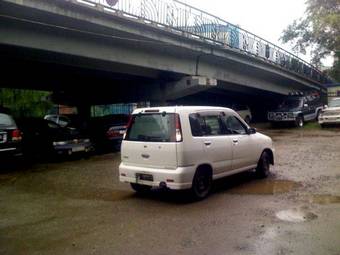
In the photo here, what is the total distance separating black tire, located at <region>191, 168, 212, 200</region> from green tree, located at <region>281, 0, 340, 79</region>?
18930mm

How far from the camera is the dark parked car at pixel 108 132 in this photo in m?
16.0

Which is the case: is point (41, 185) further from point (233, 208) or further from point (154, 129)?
point (233, 208)

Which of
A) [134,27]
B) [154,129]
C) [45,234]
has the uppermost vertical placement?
[134,27]

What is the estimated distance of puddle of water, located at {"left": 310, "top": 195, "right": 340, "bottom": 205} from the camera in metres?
7.13

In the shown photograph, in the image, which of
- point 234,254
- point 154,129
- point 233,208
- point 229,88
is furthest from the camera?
point 229,88

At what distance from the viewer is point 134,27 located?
1555cm

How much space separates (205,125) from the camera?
7855mm

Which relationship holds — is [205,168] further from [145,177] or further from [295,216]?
[295,216]

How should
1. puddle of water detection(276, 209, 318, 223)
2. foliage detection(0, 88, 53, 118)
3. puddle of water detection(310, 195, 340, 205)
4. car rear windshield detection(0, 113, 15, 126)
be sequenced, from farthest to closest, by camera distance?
1. foliage detection(0, 88, 53, 118)
2. car rear windshield detection(0, 113, 15, 126)
3. puddle of water detection(310, 195, 340, 205)
4. puddle of water detection(276, 209, 318, 223)

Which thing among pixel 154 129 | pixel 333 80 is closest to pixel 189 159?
pixel 154 129

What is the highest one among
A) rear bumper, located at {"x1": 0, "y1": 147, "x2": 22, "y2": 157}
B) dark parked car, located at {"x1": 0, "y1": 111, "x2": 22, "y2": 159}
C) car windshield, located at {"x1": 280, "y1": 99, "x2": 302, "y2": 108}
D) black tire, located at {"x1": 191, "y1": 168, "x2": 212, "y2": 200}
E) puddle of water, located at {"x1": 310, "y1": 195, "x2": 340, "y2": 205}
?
car windshield, located at {"x1": 280, "y1": 99, "x2": 302, "y2": 108}

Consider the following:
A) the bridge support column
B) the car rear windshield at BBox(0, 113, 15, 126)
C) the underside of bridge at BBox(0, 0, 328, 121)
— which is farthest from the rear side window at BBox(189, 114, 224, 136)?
the bridge support column

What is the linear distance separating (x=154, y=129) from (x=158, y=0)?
10.3 meters

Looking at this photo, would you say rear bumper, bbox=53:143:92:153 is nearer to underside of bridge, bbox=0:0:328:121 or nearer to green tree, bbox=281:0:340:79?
underside of bridge, bbox=0:0:328:121
